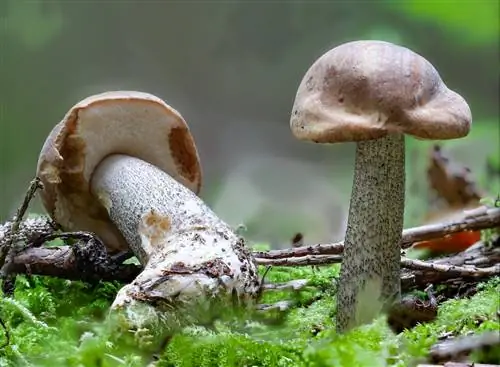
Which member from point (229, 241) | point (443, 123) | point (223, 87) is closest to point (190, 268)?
point (229, 241)

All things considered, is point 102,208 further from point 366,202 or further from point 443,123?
point 443,123

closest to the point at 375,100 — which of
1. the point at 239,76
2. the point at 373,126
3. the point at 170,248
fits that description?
the point at 373,126

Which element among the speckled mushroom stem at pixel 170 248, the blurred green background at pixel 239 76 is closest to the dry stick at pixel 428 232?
the speckled mushroom stem at pixel 170 248

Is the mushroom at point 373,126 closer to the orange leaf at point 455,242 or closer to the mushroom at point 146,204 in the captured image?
the mushroom at point 146,204

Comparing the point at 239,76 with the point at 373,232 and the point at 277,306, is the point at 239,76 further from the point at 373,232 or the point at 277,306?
the point at 373,232

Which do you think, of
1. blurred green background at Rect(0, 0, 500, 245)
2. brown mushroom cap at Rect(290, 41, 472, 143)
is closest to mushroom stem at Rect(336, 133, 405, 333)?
brown mushroom cap at Rect(290, 41, 472, 143)
